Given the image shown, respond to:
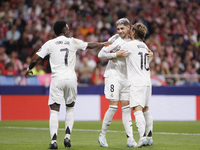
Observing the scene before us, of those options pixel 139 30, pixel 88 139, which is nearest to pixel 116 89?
pixel 139 30

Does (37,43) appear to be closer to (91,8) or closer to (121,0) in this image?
(91,8)

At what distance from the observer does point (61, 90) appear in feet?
21.3

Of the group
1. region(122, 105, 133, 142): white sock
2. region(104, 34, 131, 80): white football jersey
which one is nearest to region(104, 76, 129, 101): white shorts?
region(104, 34, 131, 80): white football jersey

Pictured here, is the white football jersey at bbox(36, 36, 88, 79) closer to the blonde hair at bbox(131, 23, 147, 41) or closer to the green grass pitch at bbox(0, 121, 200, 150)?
the blonde hair at bbox(131, 23, 147, 41)

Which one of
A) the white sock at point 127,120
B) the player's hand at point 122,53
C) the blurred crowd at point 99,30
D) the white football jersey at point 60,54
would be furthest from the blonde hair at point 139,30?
the blurred crowd at point 99,30

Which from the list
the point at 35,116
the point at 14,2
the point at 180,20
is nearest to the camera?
the point at 35,116

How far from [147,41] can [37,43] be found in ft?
15.7

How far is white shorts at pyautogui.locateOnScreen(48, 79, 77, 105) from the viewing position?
21.1ft

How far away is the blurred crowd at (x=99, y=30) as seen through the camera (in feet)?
45.1

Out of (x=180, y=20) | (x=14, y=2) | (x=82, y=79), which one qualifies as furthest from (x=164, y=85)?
(x=14, y=2)

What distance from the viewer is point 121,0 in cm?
1844

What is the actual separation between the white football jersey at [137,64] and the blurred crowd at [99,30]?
6788 mm

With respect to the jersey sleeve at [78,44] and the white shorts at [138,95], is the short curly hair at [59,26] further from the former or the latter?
the white shorts at [138,95]

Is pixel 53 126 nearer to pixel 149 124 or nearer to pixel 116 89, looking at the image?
pixel 116 89
